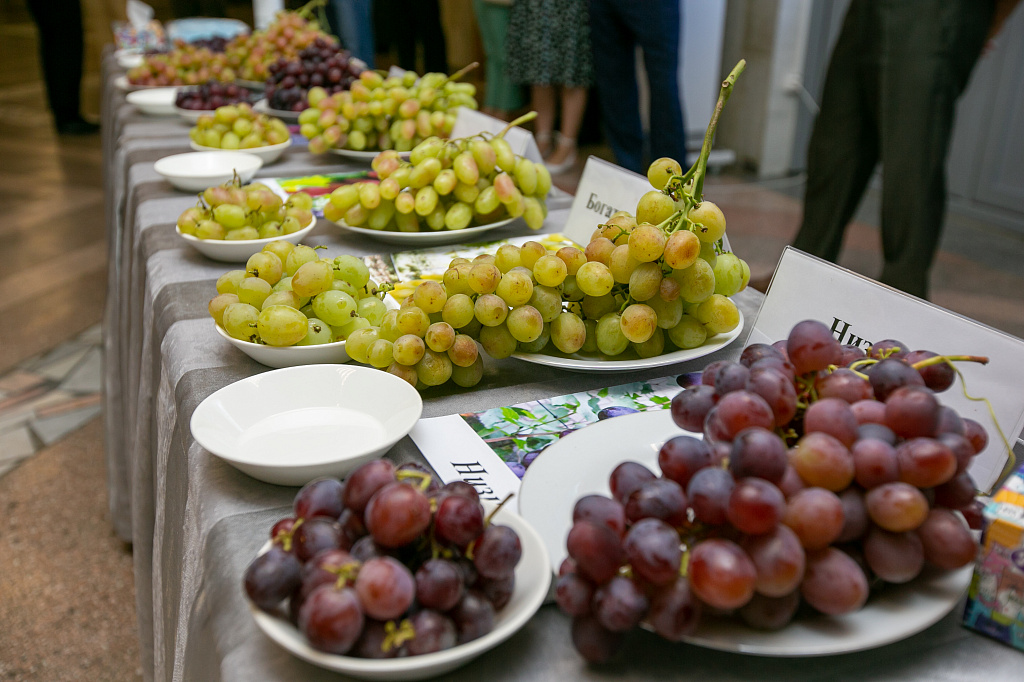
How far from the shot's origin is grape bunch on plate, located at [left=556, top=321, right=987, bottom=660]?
429 millimetres

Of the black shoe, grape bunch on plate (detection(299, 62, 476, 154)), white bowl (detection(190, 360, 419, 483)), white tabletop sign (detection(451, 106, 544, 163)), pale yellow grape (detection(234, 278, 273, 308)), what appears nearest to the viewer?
white bowl (detection(190, 360, 419, 483))

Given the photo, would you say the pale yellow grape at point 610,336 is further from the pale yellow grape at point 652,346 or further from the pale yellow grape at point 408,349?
the pale yellow grape at point 408,349

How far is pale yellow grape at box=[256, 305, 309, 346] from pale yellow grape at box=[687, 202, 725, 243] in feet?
1.29

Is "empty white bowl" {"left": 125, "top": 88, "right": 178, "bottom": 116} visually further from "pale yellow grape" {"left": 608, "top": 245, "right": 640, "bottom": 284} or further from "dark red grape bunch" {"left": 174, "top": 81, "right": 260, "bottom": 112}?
"pale yellow grape" {"left": 608, "top": 245, "right": 640, "bottom": 284}

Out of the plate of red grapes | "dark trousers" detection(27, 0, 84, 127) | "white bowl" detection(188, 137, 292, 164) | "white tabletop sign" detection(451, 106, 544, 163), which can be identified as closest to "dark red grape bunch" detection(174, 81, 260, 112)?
"white bowl" detection(188, 137, 292, 164)

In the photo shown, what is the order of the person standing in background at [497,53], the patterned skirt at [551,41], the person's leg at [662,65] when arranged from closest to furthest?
the person's leg at [662,65] → the patterned skirt at [551,41] → the person standing in background at [497,53]

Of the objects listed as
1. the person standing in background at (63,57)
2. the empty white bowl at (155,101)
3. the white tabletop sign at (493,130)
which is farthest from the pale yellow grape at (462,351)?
the person standing in background at (63,57)

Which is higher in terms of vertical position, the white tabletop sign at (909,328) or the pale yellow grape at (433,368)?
the white tabletop sign at (909,328)

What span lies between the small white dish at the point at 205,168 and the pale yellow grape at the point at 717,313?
948 millimetres

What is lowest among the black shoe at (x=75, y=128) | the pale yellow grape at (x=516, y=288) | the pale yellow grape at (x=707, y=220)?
the black shoe at (x=75, y=128)

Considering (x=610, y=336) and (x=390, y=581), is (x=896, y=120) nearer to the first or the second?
(x=610, y=336)

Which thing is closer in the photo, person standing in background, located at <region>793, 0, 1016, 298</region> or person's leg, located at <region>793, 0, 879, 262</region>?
person standing in background, located at <region>793, 0, 1016, 298</region>

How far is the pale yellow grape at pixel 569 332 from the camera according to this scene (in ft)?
2.66

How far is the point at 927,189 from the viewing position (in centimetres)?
212
